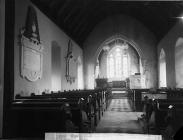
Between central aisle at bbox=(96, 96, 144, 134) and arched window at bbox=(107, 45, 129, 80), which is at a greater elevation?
arched window at bbox=(107, 45, 129, 80)

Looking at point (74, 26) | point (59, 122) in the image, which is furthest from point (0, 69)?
point (74, 26)

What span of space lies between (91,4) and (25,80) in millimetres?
6457

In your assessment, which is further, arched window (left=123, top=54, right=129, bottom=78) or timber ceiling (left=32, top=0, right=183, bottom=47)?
arched window (left=123, top=54, right=129, bottom=78)

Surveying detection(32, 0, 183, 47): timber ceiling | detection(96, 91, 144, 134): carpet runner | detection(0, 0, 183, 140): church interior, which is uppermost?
detection(32, 0, 183, 47): timber ceiling

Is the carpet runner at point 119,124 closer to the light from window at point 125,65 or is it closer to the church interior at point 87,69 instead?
the church interior at point 87,69

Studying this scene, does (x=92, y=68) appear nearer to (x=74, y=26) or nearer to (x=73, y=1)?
(x=74, y=26)

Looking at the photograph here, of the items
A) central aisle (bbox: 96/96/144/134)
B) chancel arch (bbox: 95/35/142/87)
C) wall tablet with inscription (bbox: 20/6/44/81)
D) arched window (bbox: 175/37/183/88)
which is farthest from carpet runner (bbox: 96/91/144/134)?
chancel arch (bbox: 95/35/142/87)

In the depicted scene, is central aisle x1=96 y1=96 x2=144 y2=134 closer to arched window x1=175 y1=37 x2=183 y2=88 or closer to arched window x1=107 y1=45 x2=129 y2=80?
arched window x1=175 y1=37 x2=183 y2=88

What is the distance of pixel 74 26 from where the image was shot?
35.8 feet

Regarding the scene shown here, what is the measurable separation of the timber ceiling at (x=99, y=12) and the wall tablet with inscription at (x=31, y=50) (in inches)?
32.4

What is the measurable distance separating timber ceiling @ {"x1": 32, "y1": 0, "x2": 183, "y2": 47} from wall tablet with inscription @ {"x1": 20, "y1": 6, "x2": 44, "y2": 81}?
823 mm

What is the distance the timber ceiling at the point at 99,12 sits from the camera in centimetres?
805

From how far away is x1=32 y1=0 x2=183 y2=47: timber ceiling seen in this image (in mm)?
8055

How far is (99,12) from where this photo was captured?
13.1 m
